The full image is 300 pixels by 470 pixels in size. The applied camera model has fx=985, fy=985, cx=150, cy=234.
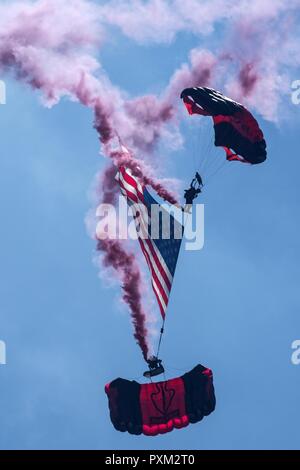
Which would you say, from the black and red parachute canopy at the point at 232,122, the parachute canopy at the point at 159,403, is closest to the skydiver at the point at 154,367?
the parachute canopy at the point at 159,403

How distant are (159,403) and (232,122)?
734 inches

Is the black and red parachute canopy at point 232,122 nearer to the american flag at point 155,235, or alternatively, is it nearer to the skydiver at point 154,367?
the american flag at point 155,235

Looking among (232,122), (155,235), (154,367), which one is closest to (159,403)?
(154,367)

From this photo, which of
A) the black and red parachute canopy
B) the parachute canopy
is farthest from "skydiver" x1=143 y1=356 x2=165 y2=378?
the black and red parachute canopy

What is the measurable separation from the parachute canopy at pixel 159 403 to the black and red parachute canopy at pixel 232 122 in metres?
14.6

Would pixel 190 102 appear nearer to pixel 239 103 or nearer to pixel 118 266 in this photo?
pixel 239 103

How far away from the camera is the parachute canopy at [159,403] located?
200 ft

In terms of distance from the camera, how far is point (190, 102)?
64375 mm

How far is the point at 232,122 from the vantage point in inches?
2522

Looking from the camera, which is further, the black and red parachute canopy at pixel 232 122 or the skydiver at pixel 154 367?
the black and red parachute canopy at pixel 232 122

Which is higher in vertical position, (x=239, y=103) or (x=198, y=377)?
(x=239, y=103)

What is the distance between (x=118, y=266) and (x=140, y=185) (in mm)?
5796
